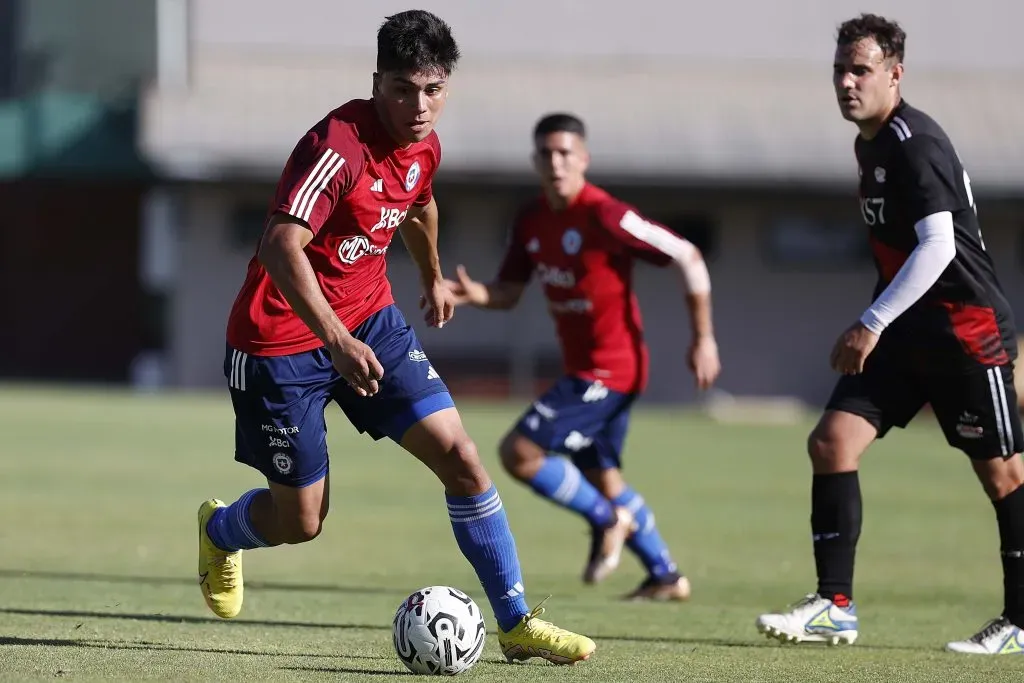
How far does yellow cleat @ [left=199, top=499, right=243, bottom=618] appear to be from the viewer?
6418 millimetres

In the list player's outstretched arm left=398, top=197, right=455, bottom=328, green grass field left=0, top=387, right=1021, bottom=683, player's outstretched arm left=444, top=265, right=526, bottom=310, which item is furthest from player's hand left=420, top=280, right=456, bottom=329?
green grass field left=0, top=387, right=1021, bottom=683

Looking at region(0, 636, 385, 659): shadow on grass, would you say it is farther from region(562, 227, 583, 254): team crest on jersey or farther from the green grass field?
region(562, 227, 583, 254): team crest on jersey

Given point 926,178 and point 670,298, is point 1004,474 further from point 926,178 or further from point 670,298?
point 670,298

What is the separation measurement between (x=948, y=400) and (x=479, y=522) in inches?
78.8

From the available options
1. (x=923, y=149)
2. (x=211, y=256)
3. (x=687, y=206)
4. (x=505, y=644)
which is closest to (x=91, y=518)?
(x=505, y=644)

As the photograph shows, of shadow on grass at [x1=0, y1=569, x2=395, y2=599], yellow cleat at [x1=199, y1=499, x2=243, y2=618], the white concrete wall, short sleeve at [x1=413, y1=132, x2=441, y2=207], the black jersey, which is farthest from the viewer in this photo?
the white concrete wall

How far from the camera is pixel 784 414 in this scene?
78.2ft

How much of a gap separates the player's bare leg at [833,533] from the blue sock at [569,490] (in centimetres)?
227

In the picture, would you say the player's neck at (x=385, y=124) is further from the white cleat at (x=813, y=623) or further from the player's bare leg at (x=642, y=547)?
the player's bare leg at (x=642, y=547)

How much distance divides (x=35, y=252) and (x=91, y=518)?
20889mm

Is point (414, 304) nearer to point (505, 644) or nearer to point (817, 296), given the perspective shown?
point (817, 296)

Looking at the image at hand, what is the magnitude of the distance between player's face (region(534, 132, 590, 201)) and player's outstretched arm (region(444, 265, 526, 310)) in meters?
0.57

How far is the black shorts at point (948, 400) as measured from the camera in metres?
6.31

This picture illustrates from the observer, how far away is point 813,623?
6324mm
